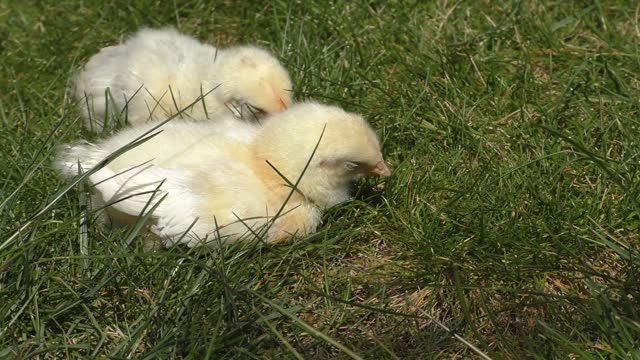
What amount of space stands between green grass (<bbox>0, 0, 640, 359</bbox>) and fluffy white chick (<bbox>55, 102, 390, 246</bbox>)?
0.26 feet

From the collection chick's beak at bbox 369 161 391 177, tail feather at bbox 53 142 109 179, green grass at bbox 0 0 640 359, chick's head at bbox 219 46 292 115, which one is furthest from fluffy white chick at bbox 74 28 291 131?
chick's beak at bbox 369 161 391 177

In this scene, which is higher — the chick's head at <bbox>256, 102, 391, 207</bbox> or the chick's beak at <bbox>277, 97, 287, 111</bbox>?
the chick's head at <bbox>256, 102, 391, 207</bbox>

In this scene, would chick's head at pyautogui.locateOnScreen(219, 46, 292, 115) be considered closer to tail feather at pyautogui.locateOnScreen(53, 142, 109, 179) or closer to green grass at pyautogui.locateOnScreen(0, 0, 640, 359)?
green grass at pyautogui.locateOnScreen(0, 0, 640, 359)

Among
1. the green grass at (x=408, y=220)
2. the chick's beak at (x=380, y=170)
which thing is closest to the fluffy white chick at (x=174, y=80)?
the green grass at (x=408, y=220)

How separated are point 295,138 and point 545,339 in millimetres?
988

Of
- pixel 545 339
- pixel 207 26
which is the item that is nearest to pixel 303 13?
pixel 207 26

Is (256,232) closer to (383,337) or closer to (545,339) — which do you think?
(383,337)

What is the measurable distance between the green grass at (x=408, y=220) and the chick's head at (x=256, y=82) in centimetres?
19

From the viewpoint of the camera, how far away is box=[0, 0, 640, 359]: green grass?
259 centimetres

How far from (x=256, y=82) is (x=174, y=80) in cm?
41

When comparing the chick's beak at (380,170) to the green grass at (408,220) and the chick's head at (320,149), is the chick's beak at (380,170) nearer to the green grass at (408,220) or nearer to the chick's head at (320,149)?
the chick's head at (320,149)

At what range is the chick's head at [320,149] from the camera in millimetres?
2904

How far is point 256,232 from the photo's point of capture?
2.86m

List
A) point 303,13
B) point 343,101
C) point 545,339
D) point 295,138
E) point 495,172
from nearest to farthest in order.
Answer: point 545,339 < point 295,138 < point 495,172 < point 343,101 < point 303,13
